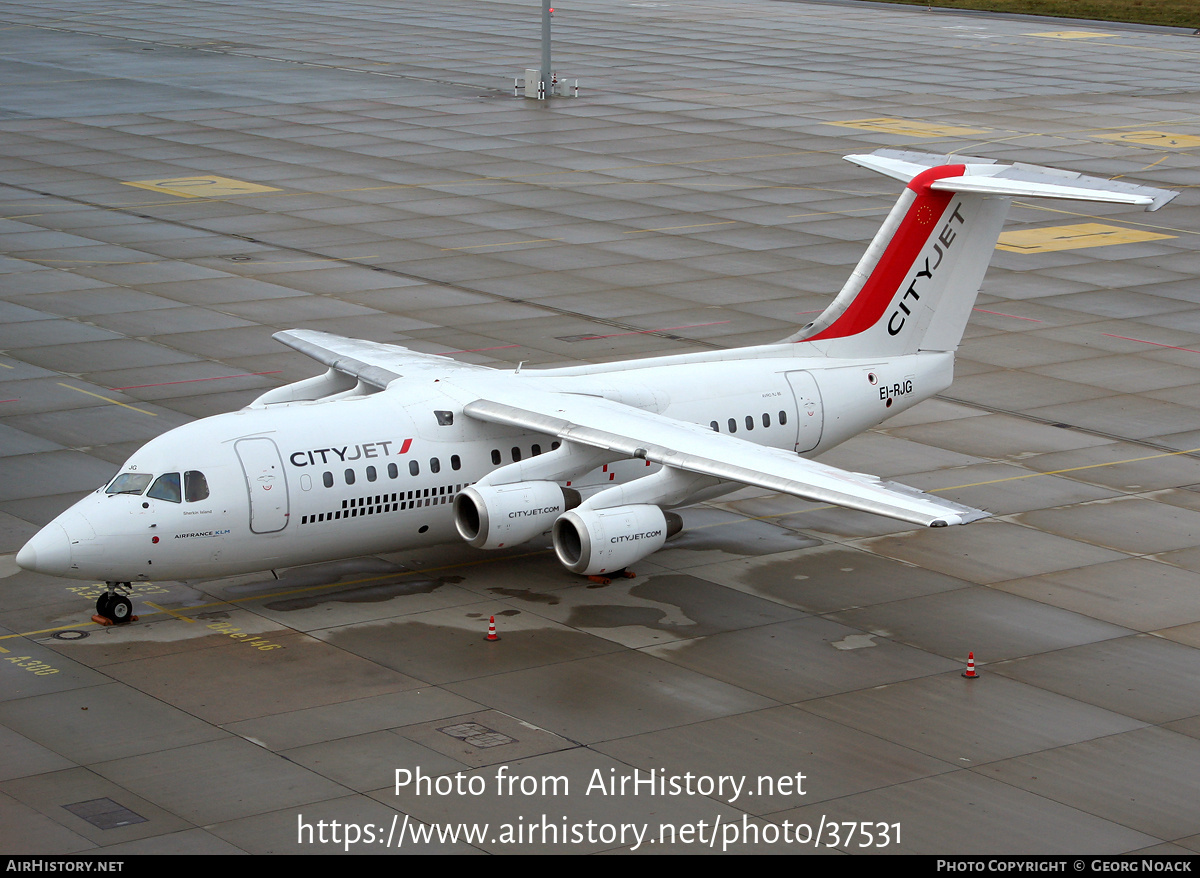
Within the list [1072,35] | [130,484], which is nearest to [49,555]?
[130,484]

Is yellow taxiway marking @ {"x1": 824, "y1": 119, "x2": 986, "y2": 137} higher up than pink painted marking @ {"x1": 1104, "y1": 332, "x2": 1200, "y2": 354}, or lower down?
higher up

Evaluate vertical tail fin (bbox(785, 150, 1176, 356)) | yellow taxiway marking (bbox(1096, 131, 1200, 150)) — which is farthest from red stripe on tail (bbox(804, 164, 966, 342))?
yellow taxiway marking (bbox(1096, 131, 1200, 150))

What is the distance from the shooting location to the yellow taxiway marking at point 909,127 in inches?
2751

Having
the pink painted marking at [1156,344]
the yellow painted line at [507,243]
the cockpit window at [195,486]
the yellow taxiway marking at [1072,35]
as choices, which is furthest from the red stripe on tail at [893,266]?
the yellow taxiway marking at [1072,35]

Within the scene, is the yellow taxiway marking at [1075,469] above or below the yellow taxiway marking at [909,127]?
below

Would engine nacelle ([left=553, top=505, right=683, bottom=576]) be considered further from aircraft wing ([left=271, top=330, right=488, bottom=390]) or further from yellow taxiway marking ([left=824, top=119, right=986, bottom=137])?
yellow taxiway marking ([left=824, top=119, right=986, bottom=137])

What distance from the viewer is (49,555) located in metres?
23.7

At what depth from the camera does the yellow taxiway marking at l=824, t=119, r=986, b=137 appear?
229 feet

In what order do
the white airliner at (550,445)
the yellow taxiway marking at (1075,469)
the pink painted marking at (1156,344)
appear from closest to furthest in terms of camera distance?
the white airliner at (550,445), the yellow taxiway marking at (1075,469), the pink painted marking at (1156,344)

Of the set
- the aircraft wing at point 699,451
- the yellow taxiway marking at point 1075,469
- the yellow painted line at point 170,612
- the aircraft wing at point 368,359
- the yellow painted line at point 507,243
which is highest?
the yellow painted line at point 507,243

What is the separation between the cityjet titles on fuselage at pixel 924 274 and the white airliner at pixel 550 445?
1.8 inches

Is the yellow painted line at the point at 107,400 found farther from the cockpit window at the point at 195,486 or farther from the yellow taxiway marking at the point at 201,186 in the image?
the yellow taxiway marking at the point at 201,186

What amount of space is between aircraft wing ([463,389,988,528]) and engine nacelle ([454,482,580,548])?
98 centimetres

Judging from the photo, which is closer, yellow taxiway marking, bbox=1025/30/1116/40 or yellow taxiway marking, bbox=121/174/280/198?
yellow taxiway marking, bbox=121/174/280/198
